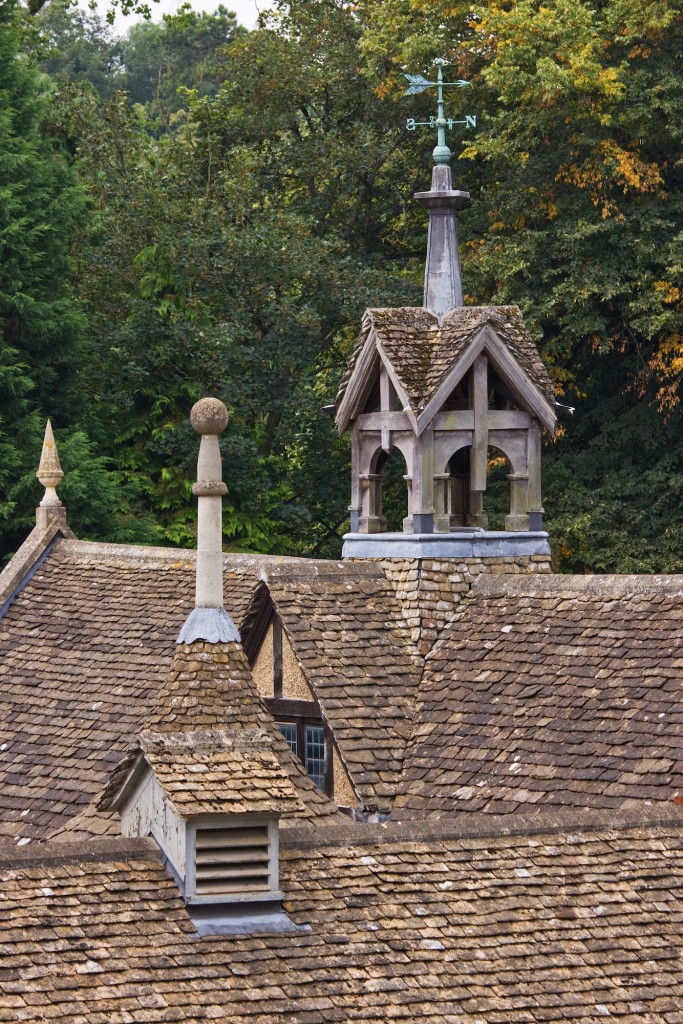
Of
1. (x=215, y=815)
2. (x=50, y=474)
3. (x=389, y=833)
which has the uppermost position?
(x=50, y=474)

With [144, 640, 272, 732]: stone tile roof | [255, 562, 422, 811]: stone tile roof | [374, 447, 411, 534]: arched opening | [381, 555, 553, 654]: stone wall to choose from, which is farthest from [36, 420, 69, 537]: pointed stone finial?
[374, 447, 411, 534]: arched opening

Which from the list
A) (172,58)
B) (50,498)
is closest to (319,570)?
(50,498)

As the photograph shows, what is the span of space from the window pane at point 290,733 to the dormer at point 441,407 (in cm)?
258

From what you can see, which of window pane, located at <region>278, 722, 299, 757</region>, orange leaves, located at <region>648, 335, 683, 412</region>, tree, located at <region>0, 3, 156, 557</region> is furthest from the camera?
orange leaves, located at <region>648, 335, 683, 412</region>

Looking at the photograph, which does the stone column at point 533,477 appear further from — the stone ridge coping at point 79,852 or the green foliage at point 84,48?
the green foliage at point 84,48

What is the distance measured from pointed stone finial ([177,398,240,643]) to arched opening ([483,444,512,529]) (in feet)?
69.2

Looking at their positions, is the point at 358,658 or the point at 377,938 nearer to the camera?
the point at 377,938

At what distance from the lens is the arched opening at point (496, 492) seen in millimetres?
35688

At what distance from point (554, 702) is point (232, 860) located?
5768mm

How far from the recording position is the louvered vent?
12.0 meters

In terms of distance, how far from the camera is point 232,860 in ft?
40.3

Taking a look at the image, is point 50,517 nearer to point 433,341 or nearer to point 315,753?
point 433,341

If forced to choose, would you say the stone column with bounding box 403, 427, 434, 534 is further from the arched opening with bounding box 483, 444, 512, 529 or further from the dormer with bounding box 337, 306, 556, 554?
the arched opening with bounding box 483, 444, 512, 529

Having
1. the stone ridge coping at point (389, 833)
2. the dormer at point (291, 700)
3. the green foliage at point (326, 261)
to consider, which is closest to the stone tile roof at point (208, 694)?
the stone ridge coping at point (389, 833)
